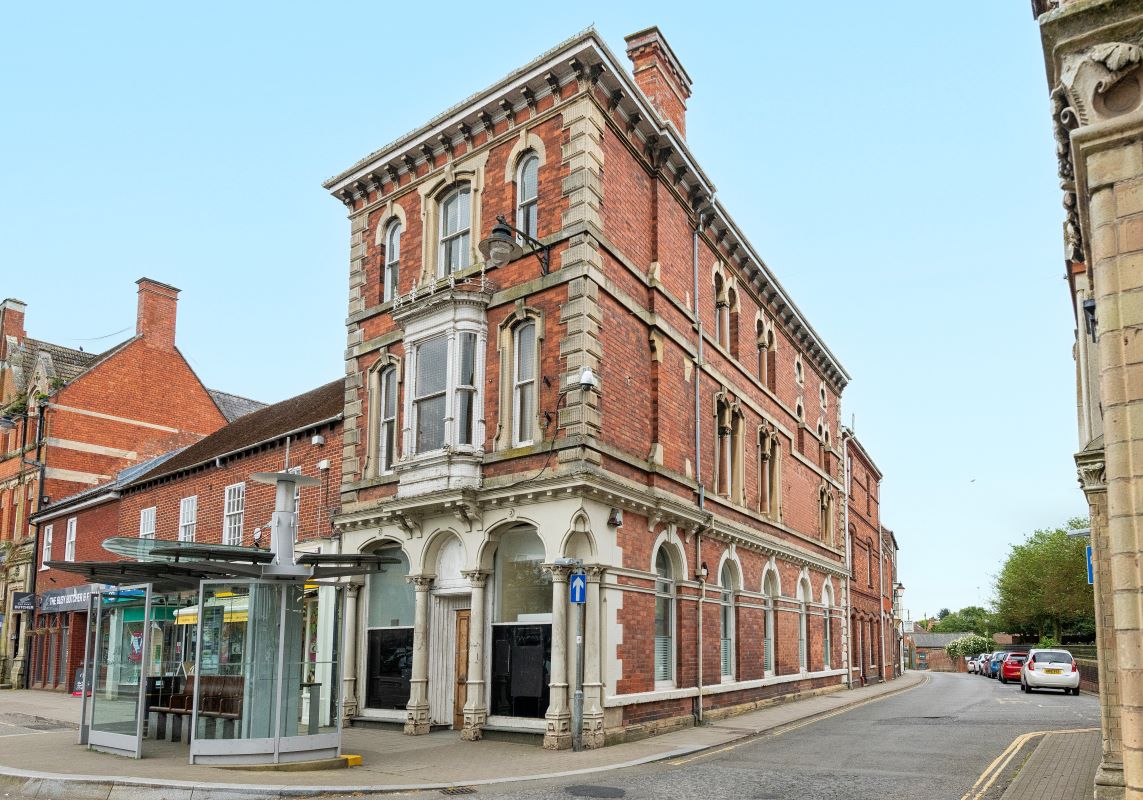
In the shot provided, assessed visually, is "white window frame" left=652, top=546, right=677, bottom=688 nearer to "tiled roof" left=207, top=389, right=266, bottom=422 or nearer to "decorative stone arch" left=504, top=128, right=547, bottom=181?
"decorative stone arch" left=504, top=128, right=547, bottom=181

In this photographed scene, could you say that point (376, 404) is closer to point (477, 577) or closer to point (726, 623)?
point (477, 577)

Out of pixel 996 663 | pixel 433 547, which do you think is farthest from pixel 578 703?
pixel 996 663

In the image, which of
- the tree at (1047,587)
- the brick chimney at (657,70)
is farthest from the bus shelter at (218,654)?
the tree at (1047,587)

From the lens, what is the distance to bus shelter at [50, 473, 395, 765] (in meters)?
13.1

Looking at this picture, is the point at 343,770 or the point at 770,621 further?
the point at 770,621

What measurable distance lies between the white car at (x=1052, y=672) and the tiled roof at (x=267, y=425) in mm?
25734

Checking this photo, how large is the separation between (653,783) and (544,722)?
406 cm

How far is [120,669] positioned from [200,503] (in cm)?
1372

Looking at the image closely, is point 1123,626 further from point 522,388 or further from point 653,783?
point 522,388

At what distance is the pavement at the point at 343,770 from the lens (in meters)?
11.5

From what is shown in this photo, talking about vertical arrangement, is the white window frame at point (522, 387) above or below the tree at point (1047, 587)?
above

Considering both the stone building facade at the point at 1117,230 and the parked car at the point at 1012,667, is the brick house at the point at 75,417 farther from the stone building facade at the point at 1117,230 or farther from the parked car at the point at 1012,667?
the stone building facade at the point at 1117,230

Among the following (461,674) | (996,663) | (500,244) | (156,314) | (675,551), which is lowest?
(996,663)

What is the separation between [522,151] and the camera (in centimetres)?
1911
